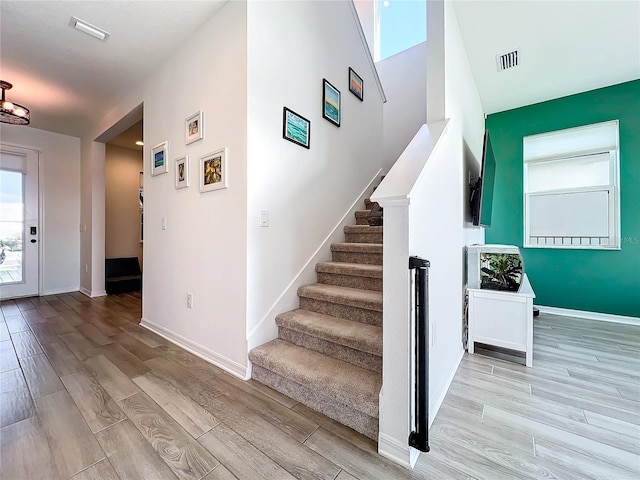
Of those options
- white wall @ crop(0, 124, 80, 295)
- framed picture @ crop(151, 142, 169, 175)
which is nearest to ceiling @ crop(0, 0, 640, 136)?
framed picture @ crop(151, 142, 169, 175)

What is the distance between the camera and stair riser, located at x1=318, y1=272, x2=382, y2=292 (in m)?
2.12

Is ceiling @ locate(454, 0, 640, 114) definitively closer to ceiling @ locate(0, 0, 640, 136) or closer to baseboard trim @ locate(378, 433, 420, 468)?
ceiling @ locate(0, 0, 640, 136)

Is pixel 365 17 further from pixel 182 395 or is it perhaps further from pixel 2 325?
pixel 2 325

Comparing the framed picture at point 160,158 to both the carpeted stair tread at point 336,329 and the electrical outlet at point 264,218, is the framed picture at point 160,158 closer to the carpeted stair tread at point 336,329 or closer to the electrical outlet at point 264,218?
the electrical outlet at point 264,218

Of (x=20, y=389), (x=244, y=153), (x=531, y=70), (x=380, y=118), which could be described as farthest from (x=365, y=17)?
(x=20, y=389)

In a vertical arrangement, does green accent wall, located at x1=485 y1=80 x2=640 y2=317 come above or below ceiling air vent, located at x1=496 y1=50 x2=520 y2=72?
below

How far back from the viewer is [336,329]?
5.80 ft

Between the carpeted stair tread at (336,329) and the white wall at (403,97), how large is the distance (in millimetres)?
3289

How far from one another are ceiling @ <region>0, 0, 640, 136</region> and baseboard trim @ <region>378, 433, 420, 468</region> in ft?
9.88

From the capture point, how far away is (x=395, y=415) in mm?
1204

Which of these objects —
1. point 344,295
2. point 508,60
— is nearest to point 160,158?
point 344,295

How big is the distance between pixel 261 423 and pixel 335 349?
59 cm

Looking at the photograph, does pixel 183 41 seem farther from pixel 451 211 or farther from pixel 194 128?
pixel 451 211

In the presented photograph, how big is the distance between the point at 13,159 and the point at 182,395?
504cm
